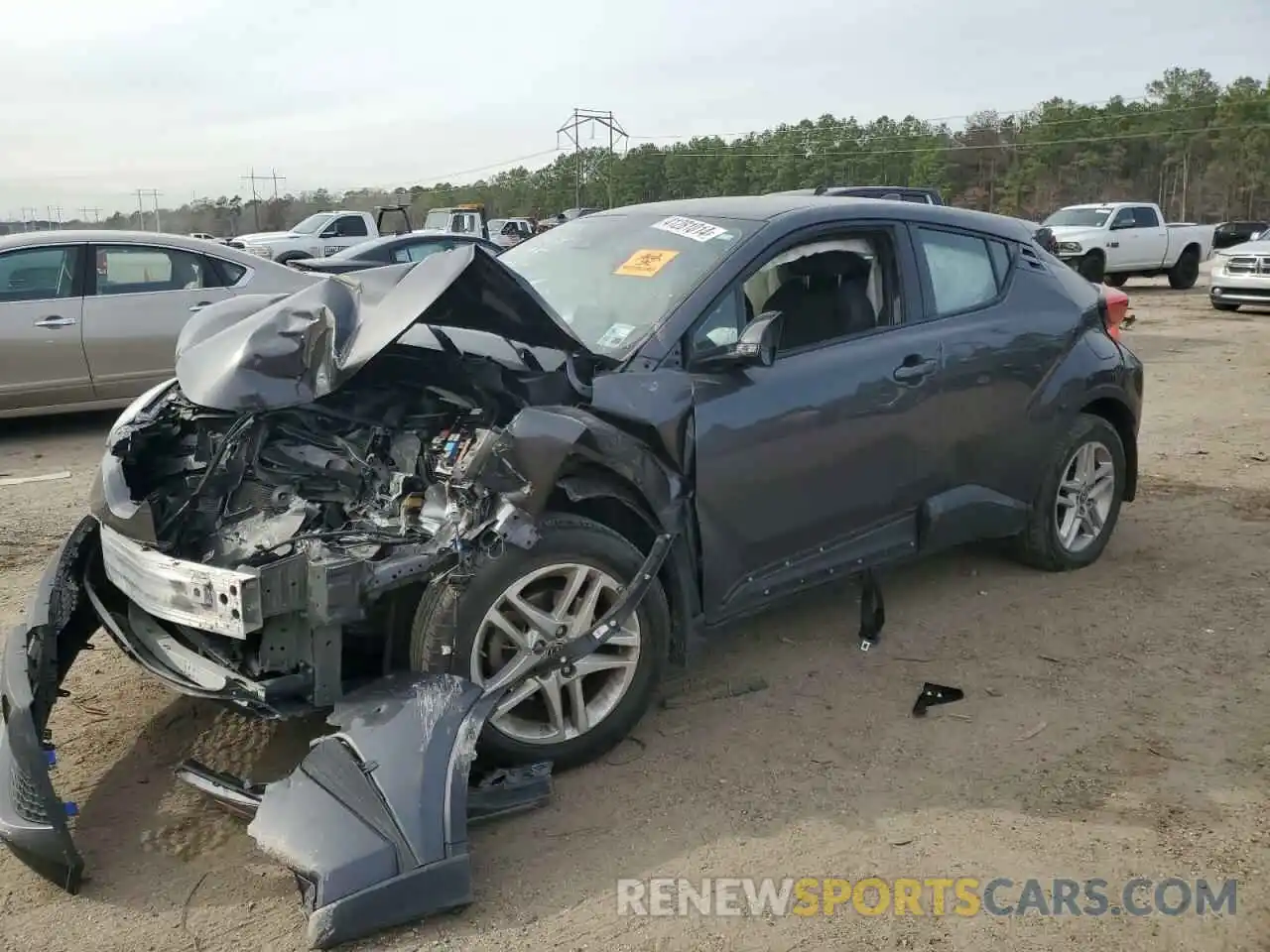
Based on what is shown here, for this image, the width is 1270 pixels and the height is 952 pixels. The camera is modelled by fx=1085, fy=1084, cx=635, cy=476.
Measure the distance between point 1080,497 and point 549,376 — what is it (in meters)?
2.98

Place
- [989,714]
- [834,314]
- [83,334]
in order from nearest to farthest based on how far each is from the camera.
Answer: [989,714] < [834,314] < [83,334]

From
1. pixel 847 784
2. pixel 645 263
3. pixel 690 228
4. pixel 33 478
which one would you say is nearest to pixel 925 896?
pixel 847 784

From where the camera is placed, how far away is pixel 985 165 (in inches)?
2953

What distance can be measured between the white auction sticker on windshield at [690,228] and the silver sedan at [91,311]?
4.60m

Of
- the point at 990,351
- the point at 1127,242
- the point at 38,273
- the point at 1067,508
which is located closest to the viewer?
the point at 990,351

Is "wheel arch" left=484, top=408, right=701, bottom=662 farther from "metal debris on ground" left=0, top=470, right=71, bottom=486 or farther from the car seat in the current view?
"metal debris on ground" left=0, top=470, right=71, bottom=486

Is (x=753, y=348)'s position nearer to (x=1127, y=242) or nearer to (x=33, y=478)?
(x=33, y=478)

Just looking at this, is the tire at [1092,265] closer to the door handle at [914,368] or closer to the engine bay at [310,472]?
the door handle at [914,368]

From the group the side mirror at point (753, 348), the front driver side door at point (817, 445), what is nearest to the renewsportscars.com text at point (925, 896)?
the front driver side door at point (817, 445)

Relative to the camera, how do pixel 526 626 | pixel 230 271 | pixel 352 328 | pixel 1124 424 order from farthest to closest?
pixel 230 271
pixel 1124 424
pixel 352 328
pixel 526 626

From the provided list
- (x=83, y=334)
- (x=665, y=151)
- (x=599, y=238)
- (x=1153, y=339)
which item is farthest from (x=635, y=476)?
(x=665, y=151)

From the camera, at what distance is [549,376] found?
3494mm

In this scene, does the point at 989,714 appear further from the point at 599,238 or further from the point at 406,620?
the point at 599,238

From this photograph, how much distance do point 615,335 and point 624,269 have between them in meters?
0.46
